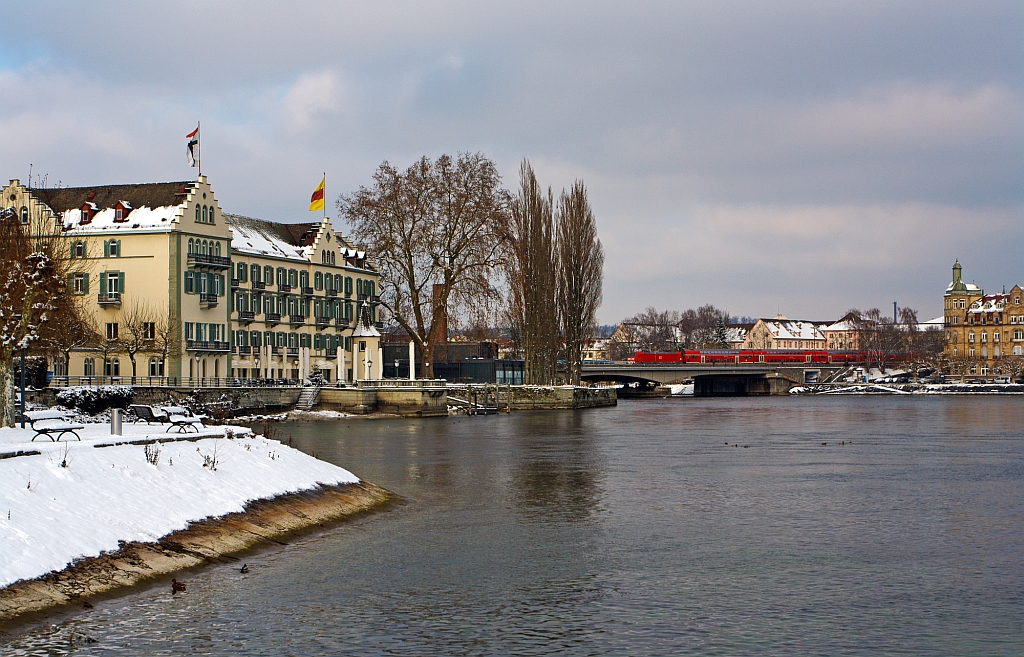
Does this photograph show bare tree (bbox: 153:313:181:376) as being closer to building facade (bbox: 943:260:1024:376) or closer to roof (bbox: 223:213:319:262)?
roof (bbox: 223:213:319:262)

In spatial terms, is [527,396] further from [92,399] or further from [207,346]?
[92,399]

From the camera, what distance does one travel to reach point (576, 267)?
9812cm

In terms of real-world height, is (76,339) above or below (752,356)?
above

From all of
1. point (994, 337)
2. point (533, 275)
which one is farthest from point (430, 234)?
point (994, 337)

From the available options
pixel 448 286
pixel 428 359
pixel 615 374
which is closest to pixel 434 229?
pixel 448 286

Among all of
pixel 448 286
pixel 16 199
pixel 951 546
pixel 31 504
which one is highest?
pixel 16 199

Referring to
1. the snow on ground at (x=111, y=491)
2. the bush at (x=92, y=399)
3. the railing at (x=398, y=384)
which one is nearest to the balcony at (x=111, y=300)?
the railing at (x=398, y=384)

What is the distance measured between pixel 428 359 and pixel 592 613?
246 feet

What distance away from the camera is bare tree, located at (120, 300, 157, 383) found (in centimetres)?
7812

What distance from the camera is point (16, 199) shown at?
3263 inches

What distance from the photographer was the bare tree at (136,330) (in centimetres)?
7812

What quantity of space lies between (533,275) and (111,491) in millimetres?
75146

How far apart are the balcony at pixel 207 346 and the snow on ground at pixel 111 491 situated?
183ft

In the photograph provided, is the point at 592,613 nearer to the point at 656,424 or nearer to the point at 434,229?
the point at 656,424
